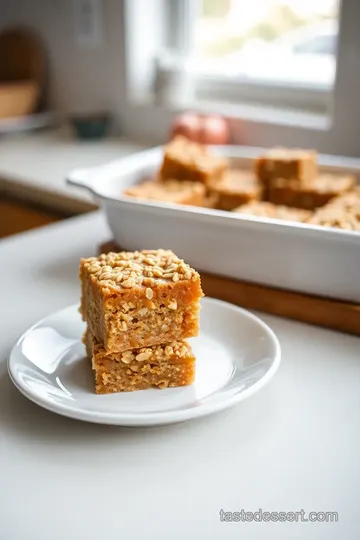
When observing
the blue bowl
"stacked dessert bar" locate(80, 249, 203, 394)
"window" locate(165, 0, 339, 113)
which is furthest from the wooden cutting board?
the blue bowl

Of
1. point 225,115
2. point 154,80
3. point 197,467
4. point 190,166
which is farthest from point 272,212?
point 154,80

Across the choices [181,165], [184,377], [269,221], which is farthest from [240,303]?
[181,165]

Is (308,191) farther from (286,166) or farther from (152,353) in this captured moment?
(152,353)

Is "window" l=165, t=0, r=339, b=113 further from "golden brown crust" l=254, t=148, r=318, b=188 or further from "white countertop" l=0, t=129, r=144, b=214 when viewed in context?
"golden brown crust" l=254, t=148, r=318, b=188

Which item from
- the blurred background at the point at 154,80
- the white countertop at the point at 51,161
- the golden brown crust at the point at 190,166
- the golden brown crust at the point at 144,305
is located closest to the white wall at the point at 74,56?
the blurred background at the point at 154,80

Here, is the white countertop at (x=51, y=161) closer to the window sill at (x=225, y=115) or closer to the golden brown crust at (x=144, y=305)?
the window sill at (x=225, y=115)

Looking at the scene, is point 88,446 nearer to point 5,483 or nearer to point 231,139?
point 5,483
